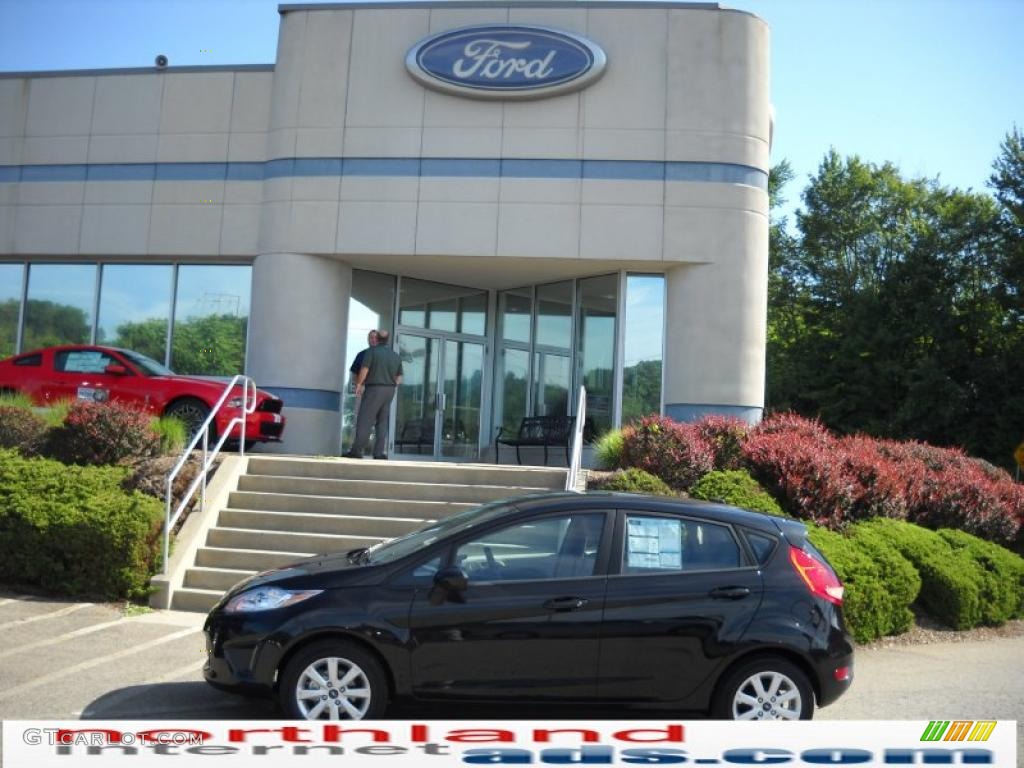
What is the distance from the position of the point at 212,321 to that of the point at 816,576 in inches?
542

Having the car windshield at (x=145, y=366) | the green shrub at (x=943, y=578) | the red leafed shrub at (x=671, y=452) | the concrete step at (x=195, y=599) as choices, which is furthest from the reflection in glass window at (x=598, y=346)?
the concrete step at (x=195, y=599)

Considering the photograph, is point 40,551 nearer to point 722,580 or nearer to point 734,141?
point 722,580

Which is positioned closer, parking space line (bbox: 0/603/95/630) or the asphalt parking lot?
the asphalt parking lot

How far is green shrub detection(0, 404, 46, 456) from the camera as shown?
38.0 ft

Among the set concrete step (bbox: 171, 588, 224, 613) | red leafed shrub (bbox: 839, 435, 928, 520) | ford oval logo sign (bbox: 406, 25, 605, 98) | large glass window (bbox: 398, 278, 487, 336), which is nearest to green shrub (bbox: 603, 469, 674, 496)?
red leafed shrub (bbox: 839, 435, 928, 520)

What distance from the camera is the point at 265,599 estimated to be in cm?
568

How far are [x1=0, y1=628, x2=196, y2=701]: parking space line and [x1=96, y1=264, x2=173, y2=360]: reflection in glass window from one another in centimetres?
1025

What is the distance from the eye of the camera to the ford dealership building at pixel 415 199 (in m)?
15.8

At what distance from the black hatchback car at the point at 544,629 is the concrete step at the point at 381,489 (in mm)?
5122

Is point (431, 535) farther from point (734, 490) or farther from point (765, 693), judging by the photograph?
point (734, 490)

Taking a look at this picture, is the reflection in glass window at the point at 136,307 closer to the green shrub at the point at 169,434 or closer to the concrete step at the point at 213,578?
the green shrub at the point at 169,434

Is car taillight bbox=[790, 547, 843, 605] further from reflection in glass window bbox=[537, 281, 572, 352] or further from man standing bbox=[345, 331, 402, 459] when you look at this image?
reflection in glass window bbox=[537, 281, 572, 352]

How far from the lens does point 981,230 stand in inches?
1146

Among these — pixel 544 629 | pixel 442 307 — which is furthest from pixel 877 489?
pixel 442 307
